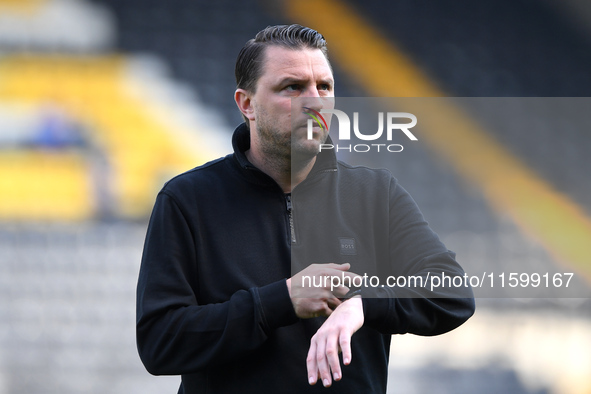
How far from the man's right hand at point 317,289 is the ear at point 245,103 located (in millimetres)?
469

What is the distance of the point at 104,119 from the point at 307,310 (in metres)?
2.40

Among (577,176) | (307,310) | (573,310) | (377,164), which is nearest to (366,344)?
(307,310)

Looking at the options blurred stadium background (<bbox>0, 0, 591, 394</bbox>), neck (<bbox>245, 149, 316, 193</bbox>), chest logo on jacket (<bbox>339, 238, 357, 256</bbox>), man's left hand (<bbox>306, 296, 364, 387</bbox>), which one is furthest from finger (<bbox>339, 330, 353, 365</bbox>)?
blurred stadium background (<bbox>0, 0, 591, 394</bbox>)

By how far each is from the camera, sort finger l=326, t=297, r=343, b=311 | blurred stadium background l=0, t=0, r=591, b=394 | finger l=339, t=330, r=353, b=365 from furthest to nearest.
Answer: blurred stadium background l=0, t=0, r=591, b=394, finger l=326, t=297, r=343, b=311, finger l=339, t=330, r=353, b=365

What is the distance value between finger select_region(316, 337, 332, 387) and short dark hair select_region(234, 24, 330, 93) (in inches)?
24.6

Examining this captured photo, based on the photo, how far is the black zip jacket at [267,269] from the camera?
126cm

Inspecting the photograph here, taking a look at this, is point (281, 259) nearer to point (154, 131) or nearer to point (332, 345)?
point (332, 345)

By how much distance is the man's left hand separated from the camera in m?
1.13

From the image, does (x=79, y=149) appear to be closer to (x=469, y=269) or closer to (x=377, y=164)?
(x=377, y=164)

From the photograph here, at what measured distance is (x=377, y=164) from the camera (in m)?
1.70

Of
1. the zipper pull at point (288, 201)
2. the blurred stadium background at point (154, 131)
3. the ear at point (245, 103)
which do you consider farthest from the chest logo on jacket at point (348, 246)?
the blurred stadium background at point (154, 131)

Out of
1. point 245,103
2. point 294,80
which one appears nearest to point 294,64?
point 294,80

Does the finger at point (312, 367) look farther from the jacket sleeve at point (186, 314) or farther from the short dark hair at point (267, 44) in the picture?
the short dark hair at point (267, 44)

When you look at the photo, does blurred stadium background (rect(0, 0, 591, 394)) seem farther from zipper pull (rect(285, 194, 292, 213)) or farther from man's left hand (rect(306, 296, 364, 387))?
man's left hand (rect(306, 296, 364, 387))
